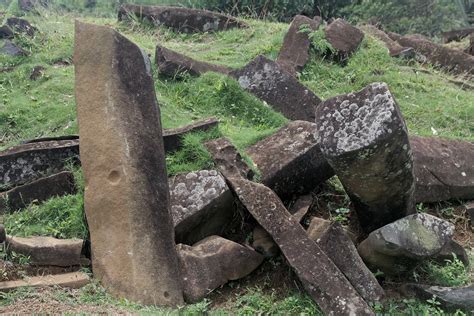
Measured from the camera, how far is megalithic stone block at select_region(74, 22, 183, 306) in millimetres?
4211

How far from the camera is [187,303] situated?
430 centimetres

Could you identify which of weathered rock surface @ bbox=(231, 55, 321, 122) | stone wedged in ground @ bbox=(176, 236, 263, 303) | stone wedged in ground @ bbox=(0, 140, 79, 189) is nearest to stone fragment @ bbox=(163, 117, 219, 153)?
stone wedged in ground @ bbox=(0, 140, 79, 189)

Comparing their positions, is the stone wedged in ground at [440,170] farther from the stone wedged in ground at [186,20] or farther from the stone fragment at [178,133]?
the stone wedged in ground at [186,20]

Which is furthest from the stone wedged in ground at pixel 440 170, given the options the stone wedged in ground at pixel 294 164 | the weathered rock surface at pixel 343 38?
the weathered rock surface at pixel 343 38

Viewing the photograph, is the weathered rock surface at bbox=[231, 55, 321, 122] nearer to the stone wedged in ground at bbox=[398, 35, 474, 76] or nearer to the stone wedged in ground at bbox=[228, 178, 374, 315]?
the stone wedged in ground at bbox=[228, 178, 374, 315]

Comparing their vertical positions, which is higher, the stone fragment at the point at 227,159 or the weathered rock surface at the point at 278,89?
the stone fragment at the point at 227,159

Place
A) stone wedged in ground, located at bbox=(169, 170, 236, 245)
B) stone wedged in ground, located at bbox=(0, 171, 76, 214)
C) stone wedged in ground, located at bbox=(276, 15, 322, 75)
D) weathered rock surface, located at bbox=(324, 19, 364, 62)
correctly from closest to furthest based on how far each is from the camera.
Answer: stone wedged in ground, located at bbox=(169, 170, 236, 245) → stone wedged in ground, located at bbox=(0, 171, 76, 214) → stone wedged in ground, located at bbox=(276, 15, 322, 75) → weathered rock surface, located at bbox=(324, 19, 364, 62)

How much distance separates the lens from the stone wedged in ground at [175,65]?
7926 mm

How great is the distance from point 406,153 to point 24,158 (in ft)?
10.3

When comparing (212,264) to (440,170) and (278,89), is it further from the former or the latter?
(278,89)

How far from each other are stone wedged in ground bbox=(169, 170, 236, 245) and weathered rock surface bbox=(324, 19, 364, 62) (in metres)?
4.93

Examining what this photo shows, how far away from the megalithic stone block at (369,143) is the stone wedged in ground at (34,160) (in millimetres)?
2310

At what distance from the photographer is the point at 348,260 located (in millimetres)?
4434

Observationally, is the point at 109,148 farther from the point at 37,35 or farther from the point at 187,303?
the point at 37,35
